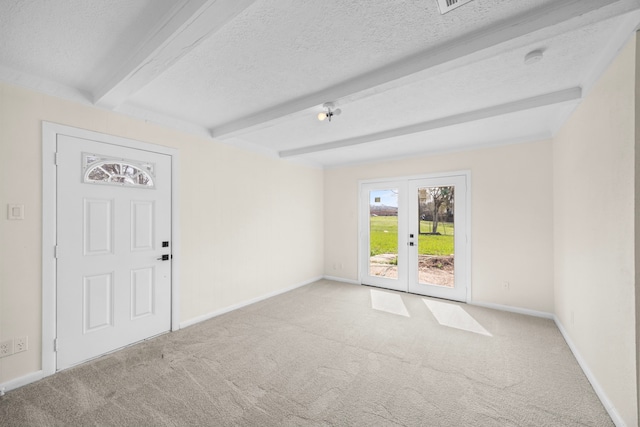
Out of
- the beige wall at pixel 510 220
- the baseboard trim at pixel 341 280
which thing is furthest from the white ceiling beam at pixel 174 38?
the baseboard trim at pixel 341 280

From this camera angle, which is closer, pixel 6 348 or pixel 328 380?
pixel 6 348

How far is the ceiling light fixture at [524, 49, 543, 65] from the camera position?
1.78 m

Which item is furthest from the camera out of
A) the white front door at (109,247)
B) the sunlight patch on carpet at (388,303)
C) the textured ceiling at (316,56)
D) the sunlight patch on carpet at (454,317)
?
the sunlight patch on carpet at (388,303)

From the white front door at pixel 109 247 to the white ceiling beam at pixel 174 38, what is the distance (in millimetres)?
865

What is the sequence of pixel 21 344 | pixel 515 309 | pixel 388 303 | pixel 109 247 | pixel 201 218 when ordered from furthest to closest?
pixel 388 303
pixel 515 309
pixel 201 218
pixel 109 247
pixel 21 344

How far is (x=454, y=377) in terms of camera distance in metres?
2.23

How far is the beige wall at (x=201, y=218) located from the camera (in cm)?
208

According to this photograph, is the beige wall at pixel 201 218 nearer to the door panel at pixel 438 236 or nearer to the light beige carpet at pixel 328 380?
the light beige carpet at pixel 328 380

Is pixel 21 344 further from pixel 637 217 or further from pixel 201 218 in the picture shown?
pixel 637 217

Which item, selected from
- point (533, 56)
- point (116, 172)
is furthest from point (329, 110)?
point (116, 172)

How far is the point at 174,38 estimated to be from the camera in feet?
4.97

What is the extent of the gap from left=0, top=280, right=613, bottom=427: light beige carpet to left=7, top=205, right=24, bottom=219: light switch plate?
4.47 feet

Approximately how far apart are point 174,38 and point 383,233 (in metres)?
4.25

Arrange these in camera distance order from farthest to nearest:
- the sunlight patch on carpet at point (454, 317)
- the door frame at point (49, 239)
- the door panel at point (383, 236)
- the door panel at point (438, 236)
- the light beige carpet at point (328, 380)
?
the door panel at point (383, 236) < the door panel at point (438, 236) < the sunlight patch on carpet at point (454, 317) < the door frame at point (49, 239) < the light beige carpet at point (328, 380)
